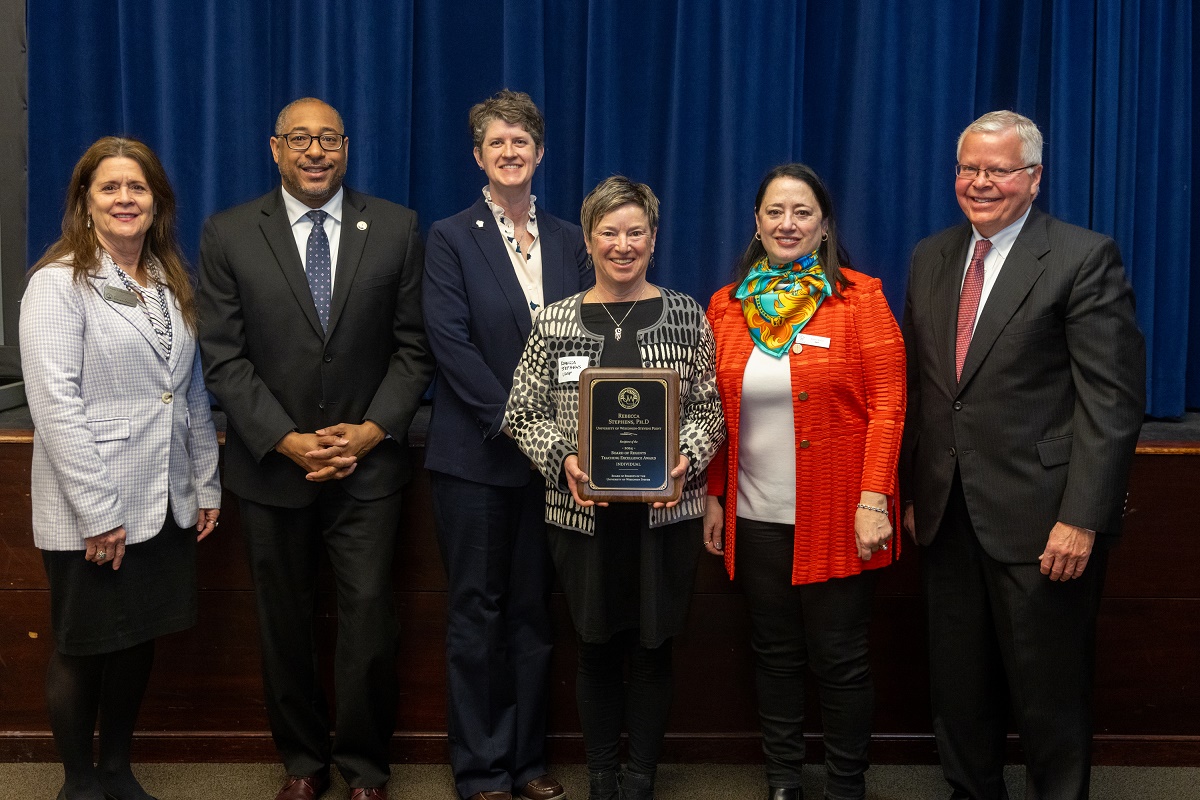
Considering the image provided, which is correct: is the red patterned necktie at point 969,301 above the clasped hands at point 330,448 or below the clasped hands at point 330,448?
above

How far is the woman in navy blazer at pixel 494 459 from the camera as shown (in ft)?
8.23

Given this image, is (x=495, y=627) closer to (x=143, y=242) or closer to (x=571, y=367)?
(x=571, y=367)

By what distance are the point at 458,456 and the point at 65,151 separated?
1612 millimetres

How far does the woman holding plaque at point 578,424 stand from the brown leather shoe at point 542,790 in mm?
475

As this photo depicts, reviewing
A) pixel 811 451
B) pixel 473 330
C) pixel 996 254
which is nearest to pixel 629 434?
pixel 811 451

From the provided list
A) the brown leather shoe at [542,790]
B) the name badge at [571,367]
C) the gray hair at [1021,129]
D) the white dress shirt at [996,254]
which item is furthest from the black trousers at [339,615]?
the gray hair at [1021,129]

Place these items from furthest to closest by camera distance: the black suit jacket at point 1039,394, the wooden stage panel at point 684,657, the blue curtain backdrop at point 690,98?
the blue curtain backdrop at point 690,98 < the wooden stage panel at point 684,657 < the black suit jacket at point 1039,394

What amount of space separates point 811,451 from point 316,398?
122 cm

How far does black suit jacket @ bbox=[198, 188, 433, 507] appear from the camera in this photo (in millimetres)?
2459

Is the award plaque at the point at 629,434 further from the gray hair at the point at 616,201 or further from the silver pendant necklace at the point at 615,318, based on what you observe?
the gray hair at the point at 616,201

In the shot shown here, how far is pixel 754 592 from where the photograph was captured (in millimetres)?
2459

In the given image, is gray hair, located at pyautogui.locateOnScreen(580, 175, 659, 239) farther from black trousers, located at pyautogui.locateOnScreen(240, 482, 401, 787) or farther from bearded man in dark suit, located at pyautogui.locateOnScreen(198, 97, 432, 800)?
black trousers, located at pyautogui.locateOnScreen(240, 482, 401, 787)

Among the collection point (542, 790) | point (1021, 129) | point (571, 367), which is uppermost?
point (1021, 129)

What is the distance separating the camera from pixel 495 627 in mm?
2609
